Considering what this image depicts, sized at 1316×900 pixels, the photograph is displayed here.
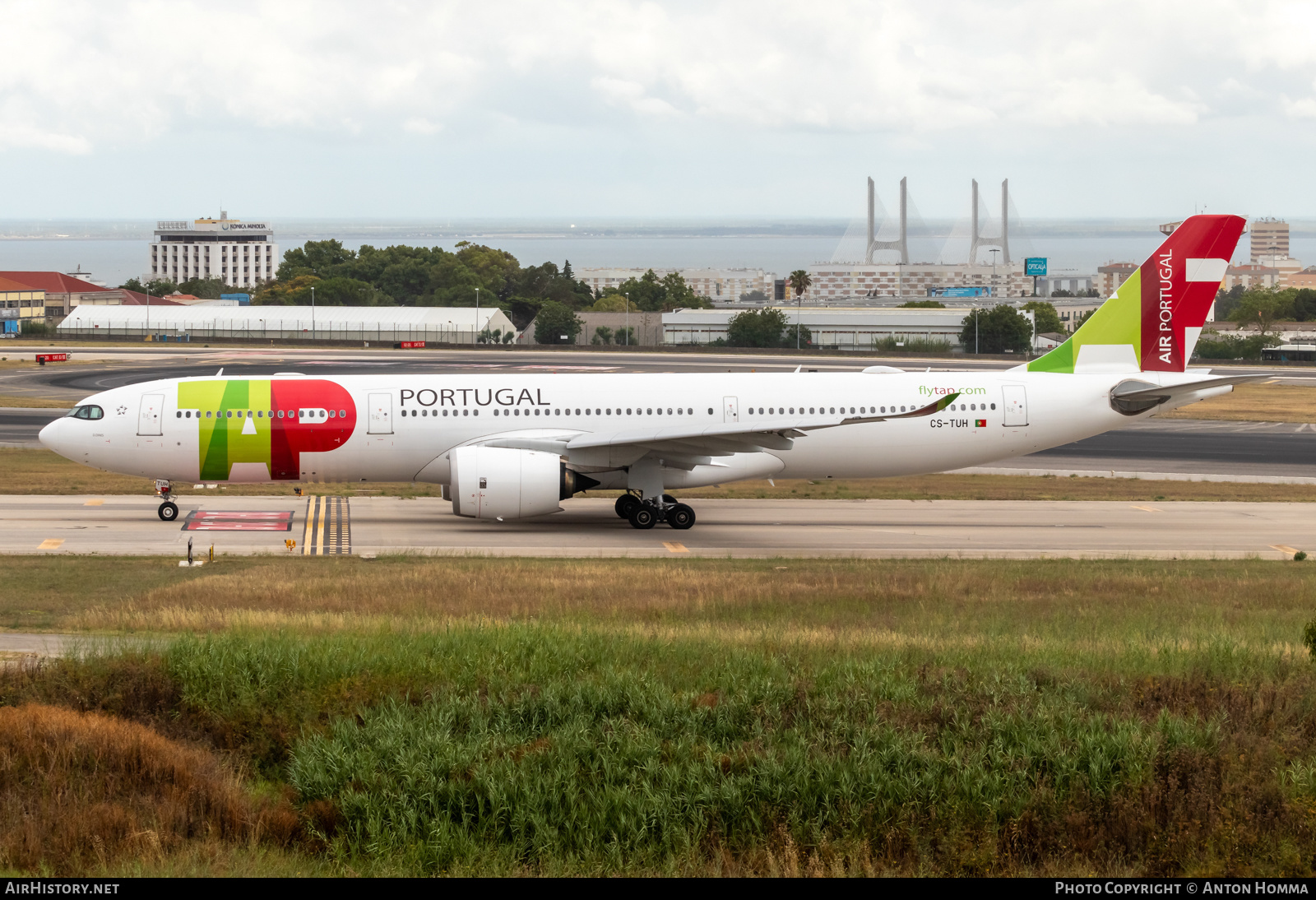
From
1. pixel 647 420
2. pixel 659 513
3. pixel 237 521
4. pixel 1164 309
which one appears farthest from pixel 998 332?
pixel 237 521

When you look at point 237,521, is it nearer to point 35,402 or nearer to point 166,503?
point 166,503

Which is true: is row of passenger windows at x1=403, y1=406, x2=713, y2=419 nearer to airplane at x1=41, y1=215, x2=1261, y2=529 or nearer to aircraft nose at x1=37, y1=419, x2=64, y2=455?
airplane at x1=41, y1=215, x2=1261, y2=529

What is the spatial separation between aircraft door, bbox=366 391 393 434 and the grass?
6984 millimetres

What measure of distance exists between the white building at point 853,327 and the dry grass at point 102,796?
4912 inches

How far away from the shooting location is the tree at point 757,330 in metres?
132

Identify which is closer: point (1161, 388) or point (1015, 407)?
point (1161, 388)

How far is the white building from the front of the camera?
449 feet

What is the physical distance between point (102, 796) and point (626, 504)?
23967mm

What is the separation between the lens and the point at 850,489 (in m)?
45.2

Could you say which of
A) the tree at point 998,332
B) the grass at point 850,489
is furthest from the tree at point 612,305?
the grass at point 850,489

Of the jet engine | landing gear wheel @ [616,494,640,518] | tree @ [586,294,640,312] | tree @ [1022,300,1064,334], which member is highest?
tree @ [586,294,640,312]

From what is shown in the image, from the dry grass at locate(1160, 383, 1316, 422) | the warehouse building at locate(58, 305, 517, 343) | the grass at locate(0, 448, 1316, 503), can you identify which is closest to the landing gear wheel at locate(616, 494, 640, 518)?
the grass at locate(0, 448, 1316, 503)

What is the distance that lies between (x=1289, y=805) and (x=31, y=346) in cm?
13173
